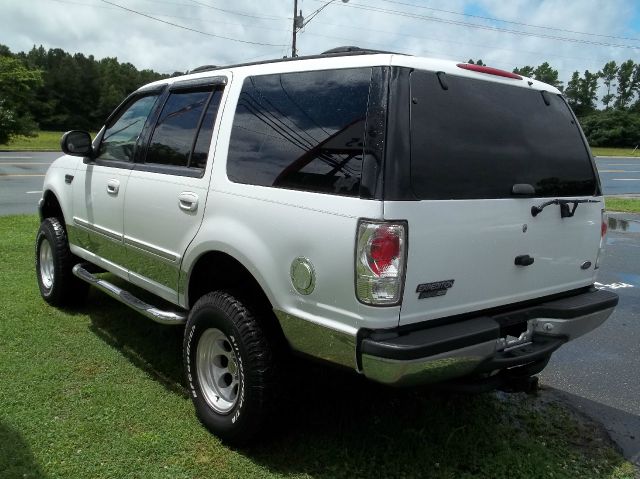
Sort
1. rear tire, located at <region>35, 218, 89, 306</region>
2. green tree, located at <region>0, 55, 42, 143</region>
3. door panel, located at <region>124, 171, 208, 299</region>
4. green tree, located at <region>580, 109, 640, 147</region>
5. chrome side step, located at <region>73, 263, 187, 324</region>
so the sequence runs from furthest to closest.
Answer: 1. green tree, located at <region>580, 109, 640, 147</region>
2. green tree, located at <region>0, 55, 42, 143</region>
3. rear tire, located at <region>35, 218, 89, 306</region>
4. chrome side step, located at <region>73, 263, 187, 324</region>
5. door panel, located at <region>124, 171, 208, 299</region>

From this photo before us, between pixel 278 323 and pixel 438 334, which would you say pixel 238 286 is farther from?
pixel 438 334

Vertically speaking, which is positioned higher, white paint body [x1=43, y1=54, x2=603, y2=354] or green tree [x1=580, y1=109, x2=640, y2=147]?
green tree [x1=580, y1=109, x2=640, y2=147]

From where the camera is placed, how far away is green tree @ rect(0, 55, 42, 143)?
33.6 m

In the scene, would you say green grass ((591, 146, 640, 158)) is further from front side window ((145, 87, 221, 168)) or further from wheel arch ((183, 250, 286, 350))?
wheel arch ((183, 250, 286, 350))

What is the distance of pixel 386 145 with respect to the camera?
2391mm

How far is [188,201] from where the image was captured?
3.29 m

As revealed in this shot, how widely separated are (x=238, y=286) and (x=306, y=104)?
1050mm

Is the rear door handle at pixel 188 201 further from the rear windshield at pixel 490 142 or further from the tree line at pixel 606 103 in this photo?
the tree line at pixel 606 103

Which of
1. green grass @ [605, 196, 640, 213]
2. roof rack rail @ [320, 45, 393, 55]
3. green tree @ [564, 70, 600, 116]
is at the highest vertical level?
green tree @ [564, 70, 600, 116]

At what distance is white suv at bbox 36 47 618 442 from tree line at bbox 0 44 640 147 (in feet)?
192

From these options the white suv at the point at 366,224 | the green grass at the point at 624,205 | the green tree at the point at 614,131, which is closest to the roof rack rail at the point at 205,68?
the white suv at the point at 366,224

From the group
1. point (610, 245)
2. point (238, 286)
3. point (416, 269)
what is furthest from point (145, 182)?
point (610, 245)

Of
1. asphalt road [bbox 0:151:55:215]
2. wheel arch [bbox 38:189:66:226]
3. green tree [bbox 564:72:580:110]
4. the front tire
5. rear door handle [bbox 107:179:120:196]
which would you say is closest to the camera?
the front tire

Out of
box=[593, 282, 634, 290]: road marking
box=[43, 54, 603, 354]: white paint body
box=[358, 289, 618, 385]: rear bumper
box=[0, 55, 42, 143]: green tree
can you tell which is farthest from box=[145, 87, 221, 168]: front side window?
box=[0, 55, 42, 143]: green tree
